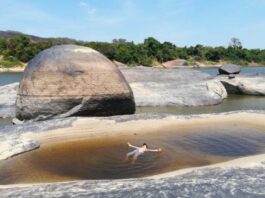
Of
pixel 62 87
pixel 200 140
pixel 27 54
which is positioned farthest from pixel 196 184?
pixel 27 54

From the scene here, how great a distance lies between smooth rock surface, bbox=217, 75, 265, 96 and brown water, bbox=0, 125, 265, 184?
48.1 feet

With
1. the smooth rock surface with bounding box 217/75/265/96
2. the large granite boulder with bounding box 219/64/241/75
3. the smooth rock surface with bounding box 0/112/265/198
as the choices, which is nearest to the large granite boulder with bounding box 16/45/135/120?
the smooth rock surface with bounding box 0/112/265/198

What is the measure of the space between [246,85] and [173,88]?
6917 millimetres

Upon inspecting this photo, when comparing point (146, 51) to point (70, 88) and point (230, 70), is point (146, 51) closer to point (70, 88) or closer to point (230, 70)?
point (230, 70)

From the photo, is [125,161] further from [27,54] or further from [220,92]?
[27,54]

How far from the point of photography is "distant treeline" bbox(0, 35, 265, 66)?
2926 inches

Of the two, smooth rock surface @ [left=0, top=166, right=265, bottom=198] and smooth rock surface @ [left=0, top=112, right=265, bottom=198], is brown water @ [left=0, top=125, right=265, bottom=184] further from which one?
smooth rock surface @ [left=0, top=166, right=265, bottom=198]

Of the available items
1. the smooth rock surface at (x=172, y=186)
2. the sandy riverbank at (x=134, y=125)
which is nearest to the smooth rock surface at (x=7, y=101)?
the sandy riverbank at (x=134, y=125)

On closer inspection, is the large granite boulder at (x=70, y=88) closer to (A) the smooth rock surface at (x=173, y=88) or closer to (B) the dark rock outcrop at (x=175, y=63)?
(A) the smooth rock surface at (x=173, y=88)

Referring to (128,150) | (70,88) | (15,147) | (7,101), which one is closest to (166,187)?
(128,150)

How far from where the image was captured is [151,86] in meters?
25.5

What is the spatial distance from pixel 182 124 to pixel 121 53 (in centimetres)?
6510

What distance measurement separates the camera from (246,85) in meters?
30.0

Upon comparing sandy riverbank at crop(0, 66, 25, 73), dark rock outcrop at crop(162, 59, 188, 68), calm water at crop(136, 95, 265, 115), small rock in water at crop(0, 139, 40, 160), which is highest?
small rock in water at crop(0, 139, 40, 160)
